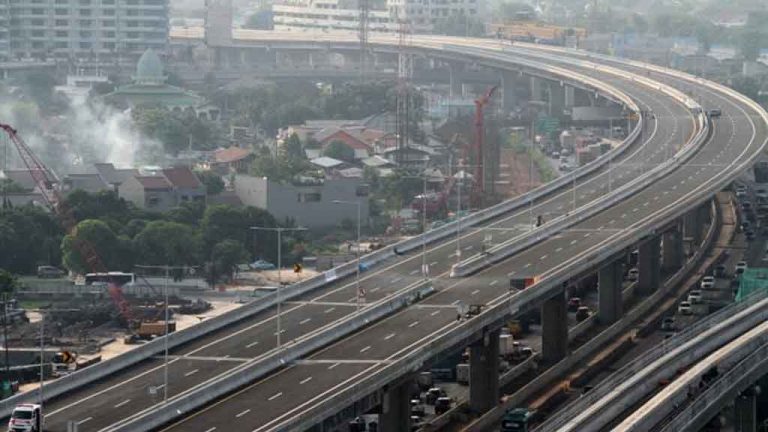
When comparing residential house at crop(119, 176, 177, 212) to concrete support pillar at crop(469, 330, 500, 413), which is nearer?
concrete support pillar at crop(469, 330, 500, 413)

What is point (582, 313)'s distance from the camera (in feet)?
326

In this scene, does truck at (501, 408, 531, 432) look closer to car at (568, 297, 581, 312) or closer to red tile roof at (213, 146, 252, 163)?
car at (568, 297, 581, 312)

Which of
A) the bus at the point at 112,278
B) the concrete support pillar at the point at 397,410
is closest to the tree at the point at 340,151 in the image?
the bus at the point at 112,278

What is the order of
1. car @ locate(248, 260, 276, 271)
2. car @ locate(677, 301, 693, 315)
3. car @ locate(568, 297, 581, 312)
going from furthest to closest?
car @ locate(248, 260, 276, 271) < car @ locate(568, 297, 581, 312) < car @ locate(677, 301, 693, 315)

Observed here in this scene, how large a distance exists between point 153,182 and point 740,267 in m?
34.2

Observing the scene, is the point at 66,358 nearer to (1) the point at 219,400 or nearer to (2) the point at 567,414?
(1) the point at 219,400

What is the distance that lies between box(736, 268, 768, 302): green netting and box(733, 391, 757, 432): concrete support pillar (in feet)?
70.0

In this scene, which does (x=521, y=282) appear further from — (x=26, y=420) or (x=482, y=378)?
(x=26, y=420)

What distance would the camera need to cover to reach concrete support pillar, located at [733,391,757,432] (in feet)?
238

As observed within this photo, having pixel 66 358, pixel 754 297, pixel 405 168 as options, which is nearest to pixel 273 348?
pixel 66 358

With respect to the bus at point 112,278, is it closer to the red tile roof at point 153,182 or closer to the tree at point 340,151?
the red tile roof at point 153,182

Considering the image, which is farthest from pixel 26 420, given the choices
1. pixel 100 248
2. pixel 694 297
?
pixel 100 248

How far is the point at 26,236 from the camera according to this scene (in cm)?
11531

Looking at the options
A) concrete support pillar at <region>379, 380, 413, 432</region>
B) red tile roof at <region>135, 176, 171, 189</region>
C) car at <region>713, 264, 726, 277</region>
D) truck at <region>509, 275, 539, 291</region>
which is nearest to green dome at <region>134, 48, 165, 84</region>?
red tile roof at <region>135, 176, 171, 189</region>
